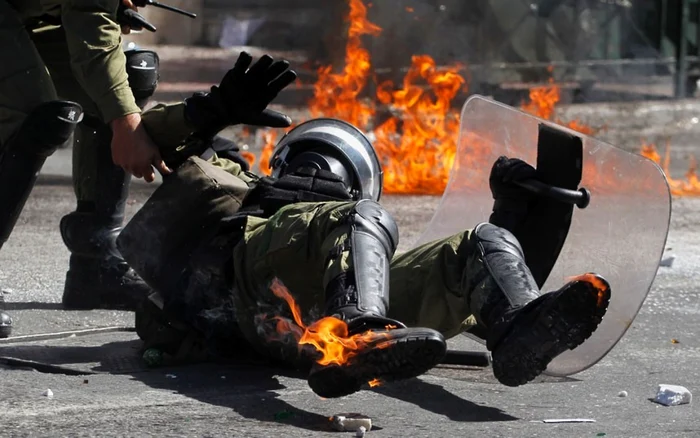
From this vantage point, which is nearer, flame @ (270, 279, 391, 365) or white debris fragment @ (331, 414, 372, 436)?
flame @ (270, 279, 391, 365)

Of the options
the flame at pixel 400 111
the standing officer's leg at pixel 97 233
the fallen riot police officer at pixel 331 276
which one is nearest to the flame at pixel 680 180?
the flame at pixel 400 111

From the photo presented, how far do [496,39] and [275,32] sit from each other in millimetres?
2094

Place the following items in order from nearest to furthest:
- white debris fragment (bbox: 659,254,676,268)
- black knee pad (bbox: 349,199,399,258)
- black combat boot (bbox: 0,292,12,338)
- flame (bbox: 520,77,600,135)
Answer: black knee pad (bbox: 349,199,399,258)
black combat boot (bbox: 0,292,12,338)
white debris fragment (bbox: 659,254,676,268)
flame (bbox: 520,77,600,135)

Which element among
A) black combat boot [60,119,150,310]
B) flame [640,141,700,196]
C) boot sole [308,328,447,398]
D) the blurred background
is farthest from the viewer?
the blurred background

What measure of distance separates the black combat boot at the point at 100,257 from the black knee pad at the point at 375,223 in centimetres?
165

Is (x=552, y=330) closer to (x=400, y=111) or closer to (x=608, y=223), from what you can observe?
(x=608, y=223)

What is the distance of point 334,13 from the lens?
11031mm

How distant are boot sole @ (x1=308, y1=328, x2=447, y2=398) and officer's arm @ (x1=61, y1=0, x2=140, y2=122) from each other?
1.35 m

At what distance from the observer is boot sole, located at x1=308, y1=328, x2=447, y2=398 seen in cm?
307

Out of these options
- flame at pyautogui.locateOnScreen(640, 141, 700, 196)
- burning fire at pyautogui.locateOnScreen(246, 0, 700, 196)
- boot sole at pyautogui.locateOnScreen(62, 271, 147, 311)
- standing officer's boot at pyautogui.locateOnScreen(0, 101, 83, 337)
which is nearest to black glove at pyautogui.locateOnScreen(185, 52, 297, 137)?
standing officer's boot at pyautogui.locateOnScreen(0, 101, 83, 337)

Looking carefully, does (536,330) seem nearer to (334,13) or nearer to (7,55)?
(7,55)

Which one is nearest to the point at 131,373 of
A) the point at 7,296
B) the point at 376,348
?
the point at 376,348

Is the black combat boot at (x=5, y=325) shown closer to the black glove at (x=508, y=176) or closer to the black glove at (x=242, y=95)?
the black glove at (x=242, y=95)

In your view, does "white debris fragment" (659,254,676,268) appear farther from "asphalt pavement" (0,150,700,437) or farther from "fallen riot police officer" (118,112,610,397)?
"fallen riot police officer" (118,112,610,397)
